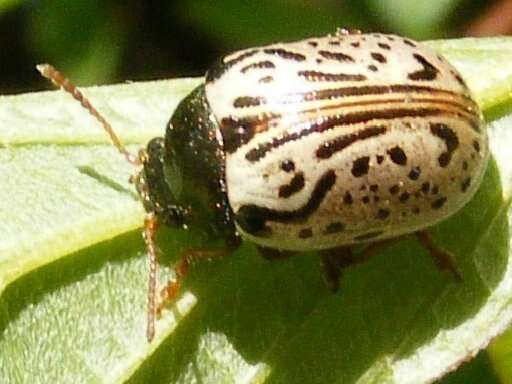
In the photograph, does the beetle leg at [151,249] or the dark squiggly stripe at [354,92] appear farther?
the beetle leg at [151,249]

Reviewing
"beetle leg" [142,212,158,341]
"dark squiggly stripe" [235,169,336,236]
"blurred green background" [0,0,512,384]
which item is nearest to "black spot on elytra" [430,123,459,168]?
"dark squiggly stripe" [235,169,336,236]

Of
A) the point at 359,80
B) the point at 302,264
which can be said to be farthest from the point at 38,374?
the point at 359,80

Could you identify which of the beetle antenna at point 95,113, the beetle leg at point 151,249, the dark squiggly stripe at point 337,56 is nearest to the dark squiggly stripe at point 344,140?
the dark squiggly stripe at point 337,56

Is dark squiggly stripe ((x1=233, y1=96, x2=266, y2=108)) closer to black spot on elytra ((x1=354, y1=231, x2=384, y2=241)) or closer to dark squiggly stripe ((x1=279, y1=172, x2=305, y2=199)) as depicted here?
dark squiggly stripe ((x1=279, y1=172, x2=305, y2=199))

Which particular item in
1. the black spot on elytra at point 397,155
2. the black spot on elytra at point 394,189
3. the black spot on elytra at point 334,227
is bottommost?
the black spot on elytra at point 334,227

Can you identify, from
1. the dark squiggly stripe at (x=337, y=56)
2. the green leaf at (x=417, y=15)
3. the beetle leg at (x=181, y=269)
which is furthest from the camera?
the green leaf at (x=417, y=15)

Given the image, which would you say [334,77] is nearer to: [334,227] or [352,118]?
[352,118]

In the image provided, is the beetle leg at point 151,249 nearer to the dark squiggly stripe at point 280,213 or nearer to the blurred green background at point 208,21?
the dark squiggly stripe at point 280,213
